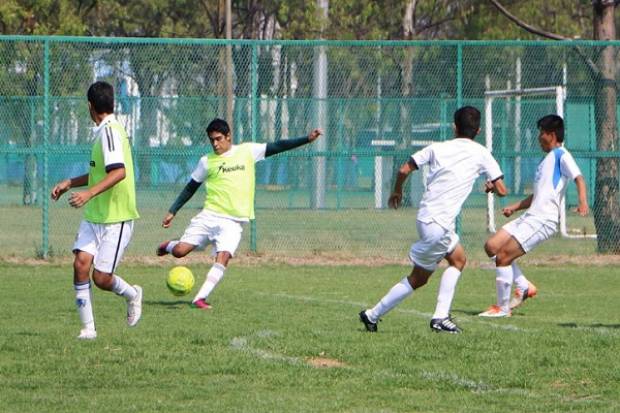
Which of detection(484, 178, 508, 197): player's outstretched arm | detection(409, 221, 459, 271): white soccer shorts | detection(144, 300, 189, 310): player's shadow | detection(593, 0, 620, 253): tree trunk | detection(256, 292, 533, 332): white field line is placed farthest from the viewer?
detection(593, 0, 620, 253): tree trunk

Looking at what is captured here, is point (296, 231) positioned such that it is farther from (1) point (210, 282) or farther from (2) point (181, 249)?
(1) point (210, 282)

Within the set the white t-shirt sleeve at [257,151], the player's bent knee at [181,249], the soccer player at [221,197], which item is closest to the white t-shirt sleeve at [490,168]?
the soccer player at [221,197]

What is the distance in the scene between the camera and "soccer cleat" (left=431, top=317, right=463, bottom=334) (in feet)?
35.6

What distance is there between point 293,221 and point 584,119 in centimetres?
491

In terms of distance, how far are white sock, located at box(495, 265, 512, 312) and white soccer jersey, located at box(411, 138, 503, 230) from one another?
1987mm

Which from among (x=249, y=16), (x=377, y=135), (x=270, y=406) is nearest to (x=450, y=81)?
(x=377, y=135)

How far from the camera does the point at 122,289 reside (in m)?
10.7

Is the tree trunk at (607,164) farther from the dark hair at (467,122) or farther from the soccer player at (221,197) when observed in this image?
the dark hair at (467,122)

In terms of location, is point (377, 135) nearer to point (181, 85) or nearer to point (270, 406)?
point (181, 85)

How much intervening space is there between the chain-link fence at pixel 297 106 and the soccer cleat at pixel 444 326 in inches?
343

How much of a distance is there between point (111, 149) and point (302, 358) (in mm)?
2101

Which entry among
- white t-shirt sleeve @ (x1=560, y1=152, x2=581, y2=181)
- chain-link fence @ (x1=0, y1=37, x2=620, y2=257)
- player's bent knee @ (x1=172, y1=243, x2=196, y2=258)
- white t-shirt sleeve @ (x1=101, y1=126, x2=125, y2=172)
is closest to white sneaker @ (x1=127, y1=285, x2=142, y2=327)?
white t-shirt sleeve @ (x1=101, y1=126, x2=125, y2=172)

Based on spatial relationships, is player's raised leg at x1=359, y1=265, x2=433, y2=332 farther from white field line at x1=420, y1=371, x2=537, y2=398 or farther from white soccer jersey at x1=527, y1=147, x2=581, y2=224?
white soccer jersey at x1=527, y1=147, x2=581, y2=224

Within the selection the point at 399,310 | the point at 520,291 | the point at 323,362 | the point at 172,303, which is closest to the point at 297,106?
the point at 172,303
